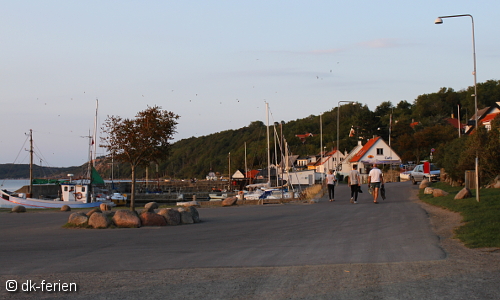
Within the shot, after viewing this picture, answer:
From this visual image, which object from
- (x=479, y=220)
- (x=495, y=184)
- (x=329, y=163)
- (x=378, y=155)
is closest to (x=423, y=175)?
(x=495, y=184)

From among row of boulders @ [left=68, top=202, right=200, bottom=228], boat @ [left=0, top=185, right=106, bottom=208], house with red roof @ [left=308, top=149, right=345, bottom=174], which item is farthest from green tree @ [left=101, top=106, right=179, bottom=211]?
house with red roof @ [left=308, top=149, right=345, bottom=174]

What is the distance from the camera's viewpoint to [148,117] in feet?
69.1

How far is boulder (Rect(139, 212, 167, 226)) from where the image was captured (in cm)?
1652

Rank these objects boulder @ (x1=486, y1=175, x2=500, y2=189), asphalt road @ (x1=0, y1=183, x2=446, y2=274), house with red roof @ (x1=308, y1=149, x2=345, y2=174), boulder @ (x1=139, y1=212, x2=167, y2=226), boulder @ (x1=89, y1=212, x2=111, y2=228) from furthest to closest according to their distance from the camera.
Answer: house with red roof @ (x1=308, y1=149, x2=345, y2=174) < boulder @ (x1=486, y1=175, x2=500, y2=189) < boulder @ (x1=139, y1=212, x2=167, y2=226) < boulder @ (x1=89, y1=212, x2=111, y2=228) < asphalt road @ (x1=0, y1=183, x2=446, y2=274)

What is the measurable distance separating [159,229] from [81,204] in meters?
A: 33.2

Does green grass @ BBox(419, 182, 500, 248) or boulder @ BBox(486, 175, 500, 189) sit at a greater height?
boulder @ BBox(486, 175, 500, 189)

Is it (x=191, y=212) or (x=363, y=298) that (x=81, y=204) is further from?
(x=363, y=298)

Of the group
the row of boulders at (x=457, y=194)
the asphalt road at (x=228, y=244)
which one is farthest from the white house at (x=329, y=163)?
the asphalt road at (x=228, y=244)

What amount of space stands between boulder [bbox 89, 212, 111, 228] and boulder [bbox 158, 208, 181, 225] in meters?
1.75

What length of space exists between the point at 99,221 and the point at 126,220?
33.8 inches

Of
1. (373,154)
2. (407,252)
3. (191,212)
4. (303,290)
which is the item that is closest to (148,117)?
(191,212)

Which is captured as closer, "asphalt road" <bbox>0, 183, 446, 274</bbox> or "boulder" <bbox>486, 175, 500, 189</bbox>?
"asphalt road" <bbox>0, 183, 446, 274</bbox>

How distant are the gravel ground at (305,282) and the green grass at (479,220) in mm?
1479

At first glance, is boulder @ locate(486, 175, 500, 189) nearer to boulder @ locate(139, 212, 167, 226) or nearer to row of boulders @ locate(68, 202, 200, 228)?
row of boulders @ locate(68, 202, 200, 228)
